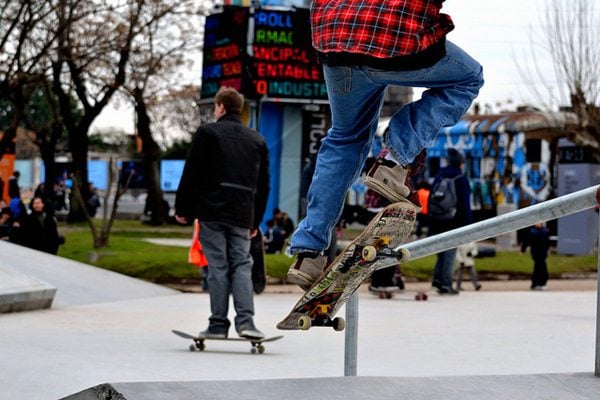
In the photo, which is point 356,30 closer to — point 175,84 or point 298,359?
point 298,359

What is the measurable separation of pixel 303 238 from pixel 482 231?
71cm

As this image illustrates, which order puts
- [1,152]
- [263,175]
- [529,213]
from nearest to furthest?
[529,213]
[263,175]
[1,152]

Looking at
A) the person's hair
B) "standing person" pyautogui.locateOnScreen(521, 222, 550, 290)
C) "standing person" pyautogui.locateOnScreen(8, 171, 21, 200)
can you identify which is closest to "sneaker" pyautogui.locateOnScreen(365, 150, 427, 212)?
the person's hair

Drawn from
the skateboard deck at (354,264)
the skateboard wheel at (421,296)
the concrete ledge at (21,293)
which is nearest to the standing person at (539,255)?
the skateboard wheel at (421,296)

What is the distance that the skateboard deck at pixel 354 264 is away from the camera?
444 cm

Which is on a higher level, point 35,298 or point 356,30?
point 356,30

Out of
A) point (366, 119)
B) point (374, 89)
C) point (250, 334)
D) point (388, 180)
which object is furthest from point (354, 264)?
point (250, 334)

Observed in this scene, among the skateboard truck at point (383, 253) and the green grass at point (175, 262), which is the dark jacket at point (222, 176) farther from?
the green grass at point (175, 262)

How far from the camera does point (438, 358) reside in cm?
880

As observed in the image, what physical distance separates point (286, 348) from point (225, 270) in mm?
823

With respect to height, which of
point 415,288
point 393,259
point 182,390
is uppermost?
point 393,259

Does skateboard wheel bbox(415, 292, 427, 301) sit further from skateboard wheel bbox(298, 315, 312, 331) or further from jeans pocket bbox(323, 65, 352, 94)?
jeans pocket bbox(323, 65, 352, 94)

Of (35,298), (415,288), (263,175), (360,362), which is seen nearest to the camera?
(360,362)

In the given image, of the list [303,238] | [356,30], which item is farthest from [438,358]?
[356,30]
